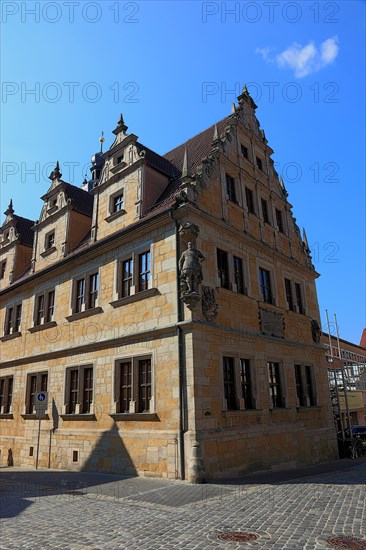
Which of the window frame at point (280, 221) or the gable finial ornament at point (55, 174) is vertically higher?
the gable finial ornament at point (55, 174)

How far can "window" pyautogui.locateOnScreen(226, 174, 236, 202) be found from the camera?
1731 centimetres

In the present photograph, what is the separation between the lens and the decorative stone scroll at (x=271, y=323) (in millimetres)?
16625

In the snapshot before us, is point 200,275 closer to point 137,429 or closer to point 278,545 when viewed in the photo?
point 137,429

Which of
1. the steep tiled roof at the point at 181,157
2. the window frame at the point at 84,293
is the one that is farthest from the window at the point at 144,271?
the window frame at the point at 84,293

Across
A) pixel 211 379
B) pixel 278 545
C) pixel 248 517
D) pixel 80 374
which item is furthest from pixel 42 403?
pixel 278 545

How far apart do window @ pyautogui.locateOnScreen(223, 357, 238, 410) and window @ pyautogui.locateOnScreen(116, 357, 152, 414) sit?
258 centimetres

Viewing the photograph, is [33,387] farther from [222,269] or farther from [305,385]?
[305,385]

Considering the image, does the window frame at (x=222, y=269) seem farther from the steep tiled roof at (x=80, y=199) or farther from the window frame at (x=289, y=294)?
the steep tiled roof at (x=80, y=199)

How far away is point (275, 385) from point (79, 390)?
25.8 ft

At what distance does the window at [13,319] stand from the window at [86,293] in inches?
222

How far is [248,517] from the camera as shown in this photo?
777cm

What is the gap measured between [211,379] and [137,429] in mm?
3043

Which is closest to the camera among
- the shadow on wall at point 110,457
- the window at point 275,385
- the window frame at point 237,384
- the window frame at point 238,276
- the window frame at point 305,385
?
the shadow on wall at point 110,457

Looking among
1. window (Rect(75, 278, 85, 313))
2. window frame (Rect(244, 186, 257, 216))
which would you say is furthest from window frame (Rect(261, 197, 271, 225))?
window (Rect(75, 278, 85, 313))
